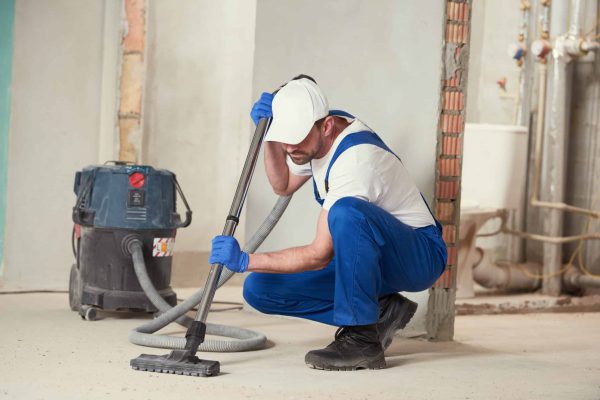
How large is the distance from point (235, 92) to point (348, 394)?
107 inches

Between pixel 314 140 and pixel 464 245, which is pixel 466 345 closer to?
pixel 314 140

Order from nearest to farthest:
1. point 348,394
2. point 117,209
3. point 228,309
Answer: point 348,394
point 117,209
point 228,309

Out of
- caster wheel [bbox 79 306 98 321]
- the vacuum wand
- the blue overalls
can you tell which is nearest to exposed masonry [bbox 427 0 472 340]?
the blue overalls

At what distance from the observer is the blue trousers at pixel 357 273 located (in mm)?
2895

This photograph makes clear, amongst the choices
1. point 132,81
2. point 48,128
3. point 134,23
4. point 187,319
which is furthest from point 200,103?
point 187,319

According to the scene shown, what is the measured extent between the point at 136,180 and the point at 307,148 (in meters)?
1.07

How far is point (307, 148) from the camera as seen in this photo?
9.74 feet

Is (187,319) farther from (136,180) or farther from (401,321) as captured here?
(401,321)

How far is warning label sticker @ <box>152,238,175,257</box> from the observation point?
3862 millimetres

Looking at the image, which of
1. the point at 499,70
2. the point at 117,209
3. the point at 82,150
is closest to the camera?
the point at 117,209

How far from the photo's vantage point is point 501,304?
5.18m

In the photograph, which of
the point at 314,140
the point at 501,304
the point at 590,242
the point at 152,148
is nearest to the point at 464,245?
the point at 501,304

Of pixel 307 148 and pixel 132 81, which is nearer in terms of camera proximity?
pixel 307 148

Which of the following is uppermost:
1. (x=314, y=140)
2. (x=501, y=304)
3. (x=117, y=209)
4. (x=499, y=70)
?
(x=499, y=70)
